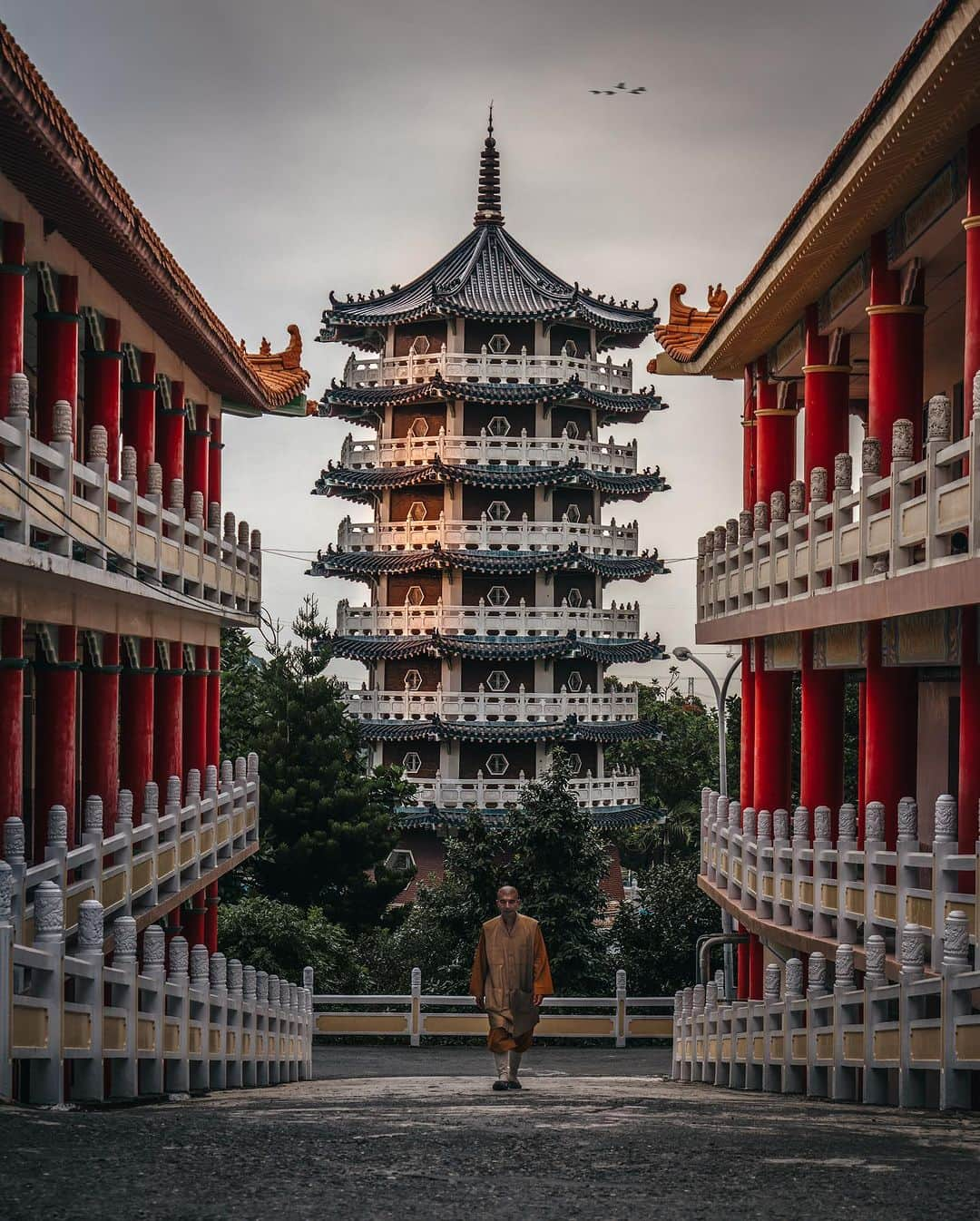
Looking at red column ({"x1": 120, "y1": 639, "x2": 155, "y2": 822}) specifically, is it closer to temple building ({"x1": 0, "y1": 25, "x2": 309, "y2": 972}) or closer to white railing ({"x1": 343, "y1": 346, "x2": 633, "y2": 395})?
temple building ({"x1": 0, "y1": 25, "x2": 309, "y2": 972})

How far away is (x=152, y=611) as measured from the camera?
2183cm

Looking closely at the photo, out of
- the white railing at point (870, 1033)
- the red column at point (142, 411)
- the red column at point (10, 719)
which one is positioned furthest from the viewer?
the red column at point (142, 411)

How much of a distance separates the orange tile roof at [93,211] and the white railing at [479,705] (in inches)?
1237

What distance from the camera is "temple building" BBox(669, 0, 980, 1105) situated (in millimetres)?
12844

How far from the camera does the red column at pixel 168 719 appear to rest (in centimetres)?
2408

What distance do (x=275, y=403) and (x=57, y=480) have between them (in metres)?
14.6

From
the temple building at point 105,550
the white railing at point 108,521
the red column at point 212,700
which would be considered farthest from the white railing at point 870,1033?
the red column at point 212,700

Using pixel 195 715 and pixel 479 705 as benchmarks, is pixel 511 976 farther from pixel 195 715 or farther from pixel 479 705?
pixel 479 705

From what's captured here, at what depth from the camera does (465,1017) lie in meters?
32.5

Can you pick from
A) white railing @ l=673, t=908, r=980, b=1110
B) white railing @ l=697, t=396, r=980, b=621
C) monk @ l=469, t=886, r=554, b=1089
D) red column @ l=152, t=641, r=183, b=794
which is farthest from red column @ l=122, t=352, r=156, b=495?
white railing @ l=673, t=908, r=980, b=1110

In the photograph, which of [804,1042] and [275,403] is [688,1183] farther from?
[275,403]

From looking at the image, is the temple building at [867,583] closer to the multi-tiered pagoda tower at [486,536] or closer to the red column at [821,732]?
→ the red column at [821,732]

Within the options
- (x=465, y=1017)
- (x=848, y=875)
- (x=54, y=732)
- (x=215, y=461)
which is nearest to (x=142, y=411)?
(x=54, y=732)

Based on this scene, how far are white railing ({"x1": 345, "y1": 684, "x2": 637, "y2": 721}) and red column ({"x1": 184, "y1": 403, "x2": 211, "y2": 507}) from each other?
29.6 metres
